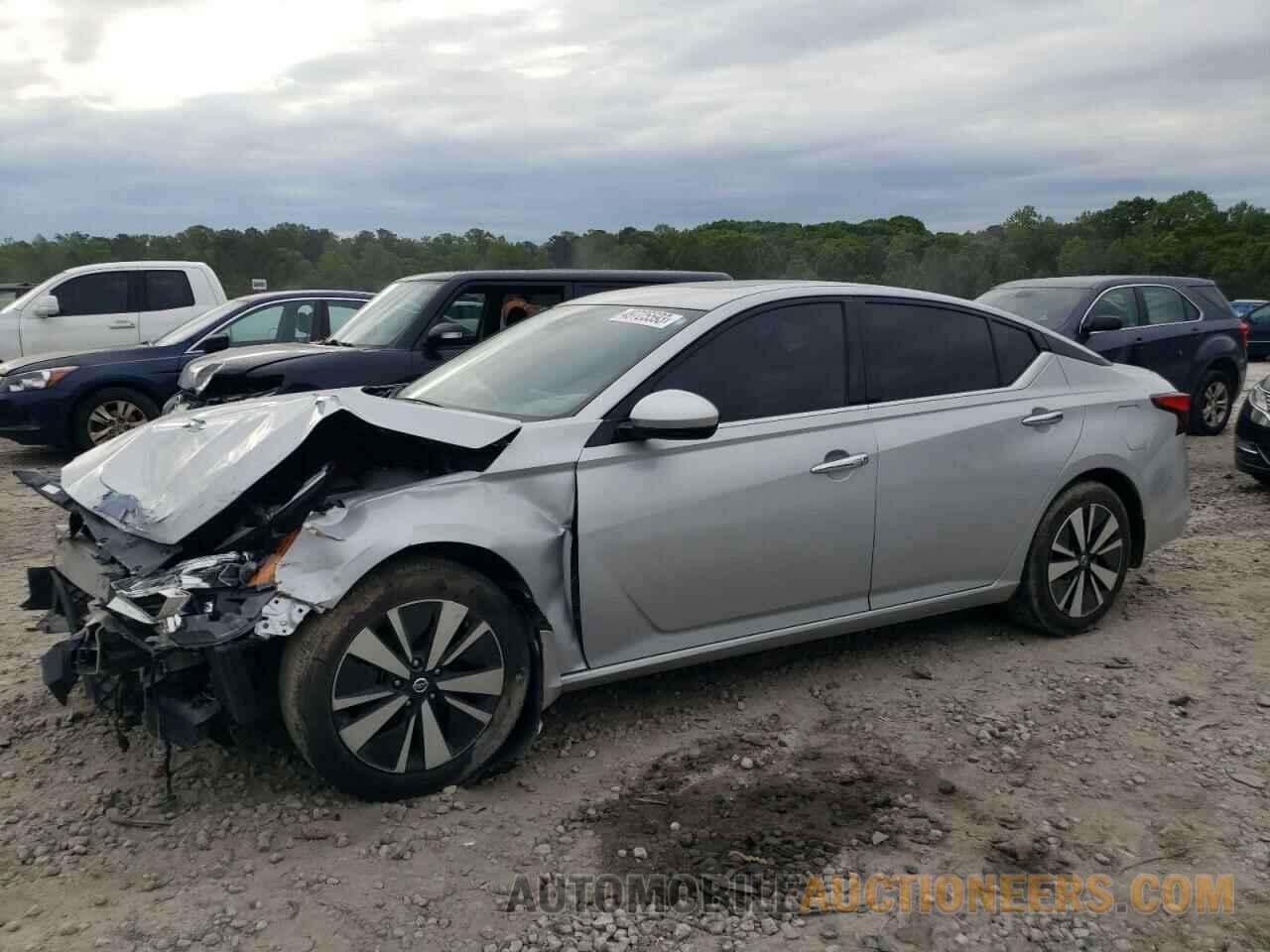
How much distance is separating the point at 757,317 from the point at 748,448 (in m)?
0.57

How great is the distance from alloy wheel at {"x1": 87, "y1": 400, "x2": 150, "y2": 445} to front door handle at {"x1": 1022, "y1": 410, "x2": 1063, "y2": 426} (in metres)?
7.94

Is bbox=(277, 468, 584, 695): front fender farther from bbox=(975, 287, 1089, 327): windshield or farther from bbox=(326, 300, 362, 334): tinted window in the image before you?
bbox=(975, 287, 1089, 327): windshield

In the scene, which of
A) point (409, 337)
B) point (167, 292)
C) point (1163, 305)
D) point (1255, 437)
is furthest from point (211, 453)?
point (1163, 305)

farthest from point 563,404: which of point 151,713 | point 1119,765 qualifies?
point 1119,765

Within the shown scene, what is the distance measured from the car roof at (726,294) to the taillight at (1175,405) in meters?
1.09

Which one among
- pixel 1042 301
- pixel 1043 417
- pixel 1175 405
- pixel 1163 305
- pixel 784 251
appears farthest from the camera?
pixel 784 251

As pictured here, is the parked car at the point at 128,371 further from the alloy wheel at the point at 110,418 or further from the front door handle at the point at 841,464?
the front door handle at the point at 841,464

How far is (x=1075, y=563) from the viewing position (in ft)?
16.1

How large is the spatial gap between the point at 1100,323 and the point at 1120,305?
772 millimetres

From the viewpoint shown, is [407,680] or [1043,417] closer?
[407,680]

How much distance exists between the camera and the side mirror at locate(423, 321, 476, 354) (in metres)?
7.89

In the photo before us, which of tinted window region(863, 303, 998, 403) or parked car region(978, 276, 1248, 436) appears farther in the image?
parked car region(978, 276, 1248, 436)

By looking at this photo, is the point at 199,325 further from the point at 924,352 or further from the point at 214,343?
the point at 924,352

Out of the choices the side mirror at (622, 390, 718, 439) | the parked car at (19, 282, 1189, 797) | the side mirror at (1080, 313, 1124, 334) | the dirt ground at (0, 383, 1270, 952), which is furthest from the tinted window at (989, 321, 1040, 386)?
the side mirror at (1080, 313, 1124, 334)
